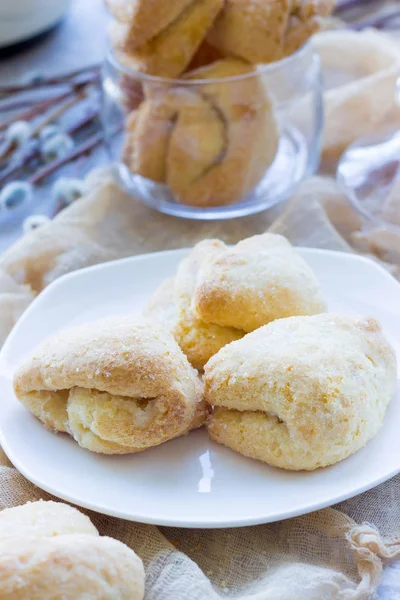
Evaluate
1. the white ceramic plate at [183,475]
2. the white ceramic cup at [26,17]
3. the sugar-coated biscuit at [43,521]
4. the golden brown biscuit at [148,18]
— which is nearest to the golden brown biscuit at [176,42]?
the golden brown biscuit at [148,18]

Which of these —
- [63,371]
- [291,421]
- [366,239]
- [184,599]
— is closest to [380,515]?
[291,421]

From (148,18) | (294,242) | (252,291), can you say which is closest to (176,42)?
(148,18)

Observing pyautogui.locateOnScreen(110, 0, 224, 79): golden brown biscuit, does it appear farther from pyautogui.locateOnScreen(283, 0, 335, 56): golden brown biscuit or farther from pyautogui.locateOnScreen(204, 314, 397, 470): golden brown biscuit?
pyautogui.locateOnScreen(204, 314, 397, 470): golden brown biscuit

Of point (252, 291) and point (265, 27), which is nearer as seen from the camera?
point (252, 291)

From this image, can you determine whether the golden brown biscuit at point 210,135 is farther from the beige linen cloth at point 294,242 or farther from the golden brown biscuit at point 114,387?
the golden brown biscuit at point 114,387

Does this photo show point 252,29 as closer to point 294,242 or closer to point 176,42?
point 176,42

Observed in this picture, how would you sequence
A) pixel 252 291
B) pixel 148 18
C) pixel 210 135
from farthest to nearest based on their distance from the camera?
pixel 210 135 < pixel 148 18 < pixel 252 291

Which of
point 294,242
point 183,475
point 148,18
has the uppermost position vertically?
point 148,18
